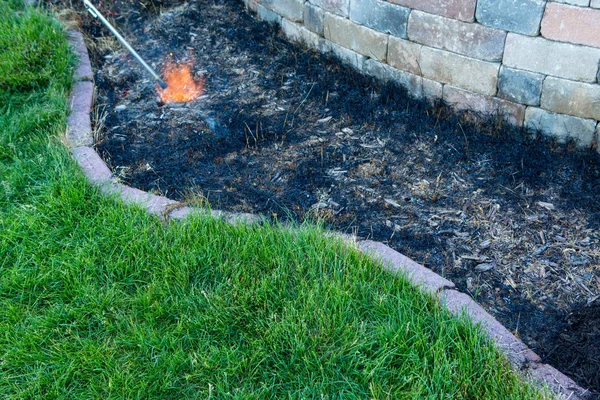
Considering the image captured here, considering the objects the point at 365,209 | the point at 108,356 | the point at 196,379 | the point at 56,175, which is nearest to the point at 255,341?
the point at 196,379

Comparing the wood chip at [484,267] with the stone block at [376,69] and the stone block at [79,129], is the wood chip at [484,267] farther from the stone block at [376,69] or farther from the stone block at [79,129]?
the stone block at [79,129]

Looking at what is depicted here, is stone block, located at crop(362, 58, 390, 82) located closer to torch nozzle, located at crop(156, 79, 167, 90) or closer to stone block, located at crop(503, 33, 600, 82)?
stone block, located at crop(503, 33, 600, 82)

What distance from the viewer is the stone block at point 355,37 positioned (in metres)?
4.36

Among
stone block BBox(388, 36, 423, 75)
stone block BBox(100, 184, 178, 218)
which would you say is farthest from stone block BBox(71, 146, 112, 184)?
stone block BBox(388, 36, 423, 75)

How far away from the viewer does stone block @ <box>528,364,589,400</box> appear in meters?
2.46

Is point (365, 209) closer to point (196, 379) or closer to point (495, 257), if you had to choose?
point (495, 257)

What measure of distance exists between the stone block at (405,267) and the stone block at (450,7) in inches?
64.4

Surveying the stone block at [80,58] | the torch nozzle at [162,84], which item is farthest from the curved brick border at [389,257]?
the torch nozzle at [162,84]

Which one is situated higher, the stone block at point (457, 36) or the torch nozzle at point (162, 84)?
the stone block at point (457, 36)

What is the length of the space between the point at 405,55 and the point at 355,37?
47 centimetres

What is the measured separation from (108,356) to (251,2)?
12.8ft

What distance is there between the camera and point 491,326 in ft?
8.89

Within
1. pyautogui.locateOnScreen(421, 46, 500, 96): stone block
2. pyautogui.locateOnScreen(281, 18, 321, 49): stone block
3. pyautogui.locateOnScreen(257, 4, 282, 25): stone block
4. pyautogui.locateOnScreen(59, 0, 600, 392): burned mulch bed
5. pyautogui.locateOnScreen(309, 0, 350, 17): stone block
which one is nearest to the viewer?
pyautogui.locateOnScreen(59, 0, 600, 392): burned mulch bed

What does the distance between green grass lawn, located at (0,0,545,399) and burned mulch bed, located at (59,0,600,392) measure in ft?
1.28
